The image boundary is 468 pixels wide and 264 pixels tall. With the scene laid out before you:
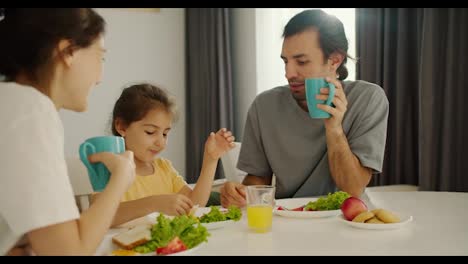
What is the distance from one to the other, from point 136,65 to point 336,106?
8.84ft

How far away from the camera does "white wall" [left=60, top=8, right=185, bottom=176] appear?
358cm

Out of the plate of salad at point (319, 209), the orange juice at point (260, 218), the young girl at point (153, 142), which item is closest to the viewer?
the orange juice at point (260, 218)

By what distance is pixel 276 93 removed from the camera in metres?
1.77

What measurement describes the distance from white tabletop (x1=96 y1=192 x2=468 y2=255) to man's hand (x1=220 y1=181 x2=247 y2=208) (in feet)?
0.47

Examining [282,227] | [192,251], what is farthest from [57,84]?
[282,227]

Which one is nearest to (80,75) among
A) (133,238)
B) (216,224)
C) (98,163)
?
(98,163)

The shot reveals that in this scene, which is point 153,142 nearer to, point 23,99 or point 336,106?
point 336,106

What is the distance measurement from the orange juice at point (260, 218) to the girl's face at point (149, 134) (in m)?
0.54

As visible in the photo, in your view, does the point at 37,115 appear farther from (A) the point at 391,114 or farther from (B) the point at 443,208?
(A) the point at 391,114

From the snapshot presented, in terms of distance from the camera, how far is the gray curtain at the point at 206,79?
3633mm

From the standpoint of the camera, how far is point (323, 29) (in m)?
1.66

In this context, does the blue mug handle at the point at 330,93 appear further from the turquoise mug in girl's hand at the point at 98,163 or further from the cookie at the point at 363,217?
the turquoise mug in girl's hand at the point at 98,163

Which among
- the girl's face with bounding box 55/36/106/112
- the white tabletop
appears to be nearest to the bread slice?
the white tabletop

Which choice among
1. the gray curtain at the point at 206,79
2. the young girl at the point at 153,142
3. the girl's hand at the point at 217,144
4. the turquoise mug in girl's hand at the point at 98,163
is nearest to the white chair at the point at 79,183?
the young girl at the point at 153,142
